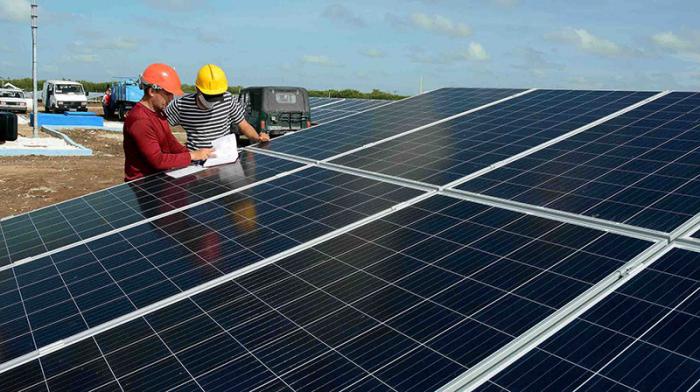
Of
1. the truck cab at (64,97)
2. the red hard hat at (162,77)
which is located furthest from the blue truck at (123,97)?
the red hard hat at (162,77)

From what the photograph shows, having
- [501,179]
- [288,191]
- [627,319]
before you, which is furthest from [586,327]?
[288,191]

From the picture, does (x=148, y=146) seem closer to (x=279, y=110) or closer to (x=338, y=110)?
(x=279, y=110)

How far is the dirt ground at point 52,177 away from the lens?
18.1 meters

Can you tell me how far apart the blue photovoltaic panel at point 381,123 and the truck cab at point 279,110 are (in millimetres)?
15252

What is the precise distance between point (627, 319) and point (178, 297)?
337 centimetres

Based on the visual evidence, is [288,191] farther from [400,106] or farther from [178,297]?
[400,106]

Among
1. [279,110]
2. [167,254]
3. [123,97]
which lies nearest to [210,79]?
[167,254]

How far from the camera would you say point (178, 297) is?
4594 mm

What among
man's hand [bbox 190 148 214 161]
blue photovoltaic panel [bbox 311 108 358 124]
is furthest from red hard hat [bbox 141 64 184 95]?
blue photovoltaic panel [bbox 311 108 358 124]

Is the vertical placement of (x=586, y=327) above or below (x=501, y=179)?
below

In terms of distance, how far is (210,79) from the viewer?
800cm

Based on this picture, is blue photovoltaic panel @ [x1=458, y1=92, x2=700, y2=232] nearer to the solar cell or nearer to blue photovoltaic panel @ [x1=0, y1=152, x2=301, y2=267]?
blue photovoltaic panel @ [x1=0, y1=152, x2=301, y2=267]

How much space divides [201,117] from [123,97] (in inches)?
1670

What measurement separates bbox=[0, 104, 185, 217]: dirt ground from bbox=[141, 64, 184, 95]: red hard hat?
39.0 ft
